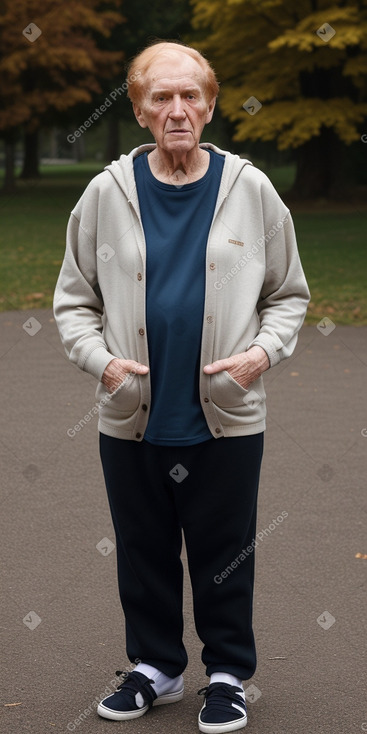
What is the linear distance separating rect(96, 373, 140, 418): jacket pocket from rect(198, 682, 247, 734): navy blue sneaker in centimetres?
92

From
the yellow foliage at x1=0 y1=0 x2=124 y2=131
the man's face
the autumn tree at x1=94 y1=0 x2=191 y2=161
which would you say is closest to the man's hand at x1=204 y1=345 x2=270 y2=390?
the man's face

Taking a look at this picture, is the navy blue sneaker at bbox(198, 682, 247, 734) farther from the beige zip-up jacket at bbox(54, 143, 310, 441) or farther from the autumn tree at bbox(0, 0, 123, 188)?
the autumn tree at bbox(0, 0, 123, 188)

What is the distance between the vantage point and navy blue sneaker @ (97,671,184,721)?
3422 mm

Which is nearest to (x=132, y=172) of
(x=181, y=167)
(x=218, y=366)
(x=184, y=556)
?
Answer: (x=181, y=167)

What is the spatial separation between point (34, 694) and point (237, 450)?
43.4 inches

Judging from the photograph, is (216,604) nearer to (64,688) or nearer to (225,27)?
(64,688)

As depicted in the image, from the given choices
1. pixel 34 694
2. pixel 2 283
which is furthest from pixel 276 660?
pixel 2 283

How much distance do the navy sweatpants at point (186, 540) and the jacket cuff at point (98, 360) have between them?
23 cm

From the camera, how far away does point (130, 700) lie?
136 inches

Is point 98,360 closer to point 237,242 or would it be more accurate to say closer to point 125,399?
point 125,399

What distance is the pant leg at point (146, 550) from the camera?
328cm

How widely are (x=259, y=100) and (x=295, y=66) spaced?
1.13 meters

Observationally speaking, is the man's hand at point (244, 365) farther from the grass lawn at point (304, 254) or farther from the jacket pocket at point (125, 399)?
the grass lawn at point (304, 254)

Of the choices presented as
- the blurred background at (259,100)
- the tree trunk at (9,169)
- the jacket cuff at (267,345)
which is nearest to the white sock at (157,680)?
the jacket cuff at (267,345)
